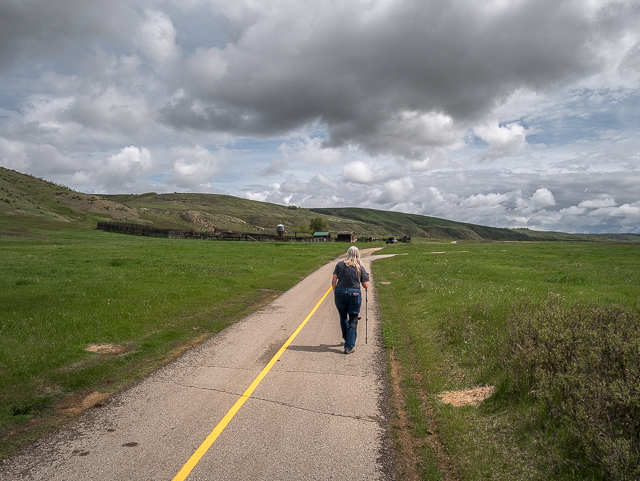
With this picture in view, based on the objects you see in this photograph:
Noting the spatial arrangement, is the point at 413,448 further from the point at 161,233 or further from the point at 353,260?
the point at 161,233

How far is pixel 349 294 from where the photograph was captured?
34.7ft

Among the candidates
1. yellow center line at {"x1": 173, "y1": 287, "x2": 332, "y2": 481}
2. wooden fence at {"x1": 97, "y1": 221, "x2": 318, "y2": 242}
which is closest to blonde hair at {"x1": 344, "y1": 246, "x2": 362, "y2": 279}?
yellow center line at {"x1": 173, "y1": 287, "x2": 332, "y2": 481}

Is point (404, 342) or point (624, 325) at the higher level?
point (624, 325)

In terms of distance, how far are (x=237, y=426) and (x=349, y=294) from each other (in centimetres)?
507

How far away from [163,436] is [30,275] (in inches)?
813

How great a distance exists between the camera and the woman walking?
10500 millimetres

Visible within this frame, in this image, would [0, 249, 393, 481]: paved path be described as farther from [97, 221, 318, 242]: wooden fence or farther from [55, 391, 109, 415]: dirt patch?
[97, 221, 318, 242]: wooden fence

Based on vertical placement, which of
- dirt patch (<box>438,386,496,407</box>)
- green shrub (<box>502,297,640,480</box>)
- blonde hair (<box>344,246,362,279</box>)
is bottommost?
dirt patch (<box>438,386,496,407</box>)

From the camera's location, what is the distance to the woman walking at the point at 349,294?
10500 mm

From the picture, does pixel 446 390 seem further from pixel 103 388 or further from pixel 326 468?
pixel 103 388

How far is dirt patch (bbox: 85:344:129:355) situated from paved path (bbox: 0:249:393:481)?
1.95 metres

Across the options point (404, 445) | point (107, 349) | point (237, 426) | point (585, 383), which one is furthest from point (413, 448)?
point (107, 349)

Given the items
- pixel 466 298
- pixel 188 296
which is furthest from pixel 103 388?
pixel 466 298

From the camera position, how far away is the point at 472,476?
5055 mm
